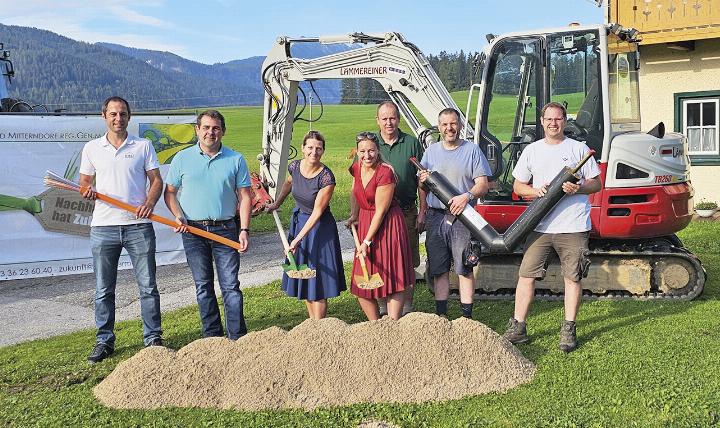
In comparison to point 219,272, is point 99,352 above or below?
below

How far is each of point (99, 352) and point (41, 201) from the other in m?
4.79

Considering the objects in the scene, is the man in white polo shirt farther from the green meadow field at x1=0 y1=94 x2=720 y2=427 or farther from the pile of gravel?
the pile of gravel

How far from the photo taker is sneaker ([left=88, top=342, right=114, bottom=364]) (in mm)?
5949

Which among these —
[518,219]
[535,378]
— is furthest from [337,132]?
[535,378]

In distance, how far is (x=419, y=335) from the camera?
5297 mm

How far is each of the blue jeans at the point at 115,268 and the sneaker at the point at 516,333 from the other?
9.51 feet

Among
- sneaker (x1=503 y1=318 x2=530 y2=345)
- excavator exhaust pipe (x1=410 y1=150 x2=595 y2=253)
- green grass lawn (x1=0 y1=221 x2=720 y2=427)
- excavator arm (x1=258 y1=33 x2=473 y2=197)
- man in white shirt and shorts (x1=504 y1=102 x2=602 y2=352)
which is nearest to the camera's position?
green grass lawn (x1=0 y1=221 x2=720 y2=427)

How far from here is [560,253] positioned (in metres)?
5.93

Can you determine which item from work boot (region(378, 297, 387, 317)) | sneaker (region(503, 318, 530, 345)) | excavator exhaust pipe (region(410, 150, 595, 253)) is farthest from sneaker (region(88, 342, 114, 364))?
sneaker (region(503, 318, 530, 345))

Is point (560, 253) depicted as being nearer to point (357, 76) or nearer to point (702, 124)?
point (357, 76)

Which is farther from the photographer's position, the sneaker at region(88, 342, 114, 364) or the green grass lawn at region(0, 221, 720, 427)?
the sneaker at region(88, 342, 114, 364)

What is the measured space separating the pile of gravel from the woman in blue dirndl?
20.6 inches

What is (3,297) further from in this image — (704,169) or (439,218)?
(704,169)

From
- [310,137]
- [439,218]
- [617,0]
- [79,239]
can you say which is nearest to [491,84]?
[439,218]
